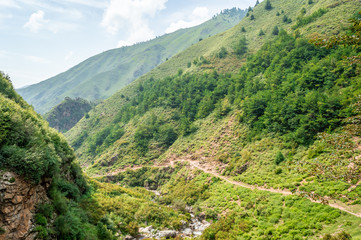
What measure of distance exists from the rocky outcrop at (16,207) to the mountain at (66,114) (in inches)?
6253

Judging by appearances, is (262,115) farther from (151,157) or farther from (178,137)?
(151,157)

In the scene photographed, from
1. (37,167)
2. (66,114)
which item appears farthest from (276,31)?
(66,114)

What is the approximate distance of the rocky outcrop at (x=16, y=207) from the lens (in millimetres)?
10578

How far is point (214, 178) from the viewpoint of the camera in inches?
1526

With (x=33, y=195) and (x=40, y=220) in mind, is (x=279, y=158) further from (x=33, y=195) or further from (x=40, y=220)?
(x=33, y=195)

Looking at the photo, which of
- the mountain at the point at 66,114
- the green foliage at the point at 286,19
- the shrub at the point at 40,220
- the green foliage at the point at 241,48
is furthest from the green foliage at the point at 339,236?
the mountain at the point at 66,114

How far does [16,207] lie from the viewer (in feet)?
37.3

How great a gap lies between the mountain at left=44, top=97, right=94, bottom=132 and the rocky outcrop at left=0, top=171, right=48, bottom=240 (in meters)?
159

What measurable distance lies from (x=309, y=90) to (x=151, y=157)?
45967 mm

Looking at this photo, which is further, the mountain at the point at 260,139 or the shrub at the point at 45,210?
the mountain at the point at 260,139

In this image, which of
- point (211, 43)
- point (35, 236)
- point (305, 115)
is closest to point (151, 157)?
point (305, 115)

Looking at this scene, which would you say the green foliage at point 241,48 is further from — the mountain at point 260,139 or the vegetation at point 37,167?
the vegetation at point 37,167

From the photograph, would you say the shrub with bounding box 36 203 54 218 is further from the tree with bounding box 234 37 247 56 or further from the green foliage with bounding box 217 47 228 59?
the green foliage with bounding box 217 47 228 59

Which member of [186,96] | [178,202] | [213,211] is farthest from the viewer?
[186,96]
